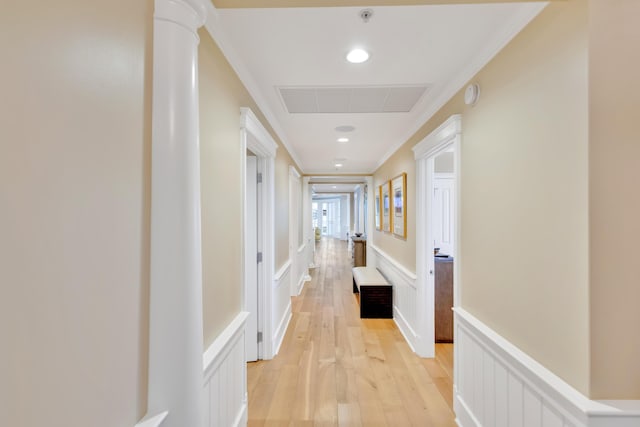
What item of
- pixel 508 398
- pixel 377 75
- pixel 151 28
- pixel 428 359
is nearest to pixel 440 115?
pixel 377 75

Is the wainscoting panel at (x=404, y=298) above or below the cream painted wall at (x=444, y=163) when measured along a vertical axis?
below

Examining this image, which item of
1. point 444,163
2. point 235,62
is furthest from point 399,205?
point 235,62

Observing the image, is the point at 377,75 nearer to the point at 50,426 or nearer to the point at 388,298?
the point at 50,426

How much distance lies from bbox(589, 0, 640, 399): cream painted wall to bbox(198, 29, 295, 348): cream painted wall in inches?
59.4

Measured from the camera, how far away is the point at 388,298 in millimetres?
4074

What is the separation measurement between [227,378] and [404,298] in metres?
2.45

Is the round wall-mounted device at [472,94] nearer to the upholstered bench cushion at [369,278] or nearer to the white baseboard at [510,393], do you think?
the white baseboard at [510,393]

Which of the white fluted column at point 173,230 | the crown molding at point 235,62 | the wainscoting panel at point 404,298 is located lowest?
the wainscoting panel at point 404,298

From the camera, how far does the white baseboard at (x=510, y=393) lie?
0.99 m

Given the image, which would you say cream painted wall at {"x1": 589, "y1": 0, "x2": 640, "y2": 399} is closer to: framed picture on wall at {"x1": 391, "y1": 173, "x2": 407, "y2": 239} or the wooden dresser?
the wooden dresser

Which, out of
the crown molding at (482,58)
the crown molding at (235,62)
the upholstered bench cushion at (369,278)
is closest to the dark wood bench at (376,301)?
the upholstered bench cushion at (369,278)

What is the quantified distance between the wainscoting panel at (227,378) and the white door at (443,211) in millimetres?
2979

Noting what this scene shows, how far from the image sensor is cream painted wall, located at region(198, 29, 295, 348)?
4.39 feet

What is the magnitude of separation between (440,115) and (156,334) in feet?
7.78
